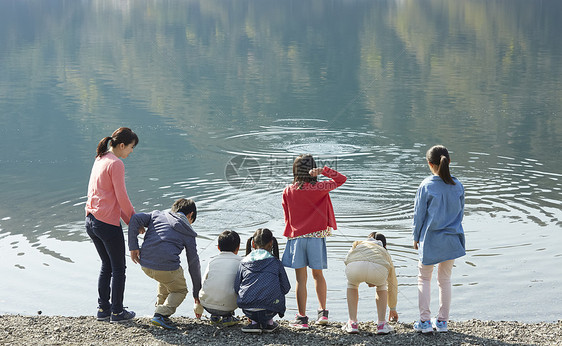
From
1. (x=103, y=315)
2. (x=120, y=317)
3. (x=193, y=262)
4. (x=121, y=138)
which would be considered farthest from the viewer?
(x=103, y=315)

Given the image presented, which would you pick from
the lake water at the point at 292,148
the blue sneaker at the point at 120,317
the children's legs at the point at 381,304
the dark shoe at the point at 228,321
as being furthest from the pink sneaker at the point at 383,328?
the blue sneaker at the point at 120,317

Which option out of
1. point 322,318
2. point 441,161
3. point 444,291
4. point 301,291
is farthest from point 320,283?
point 441,161

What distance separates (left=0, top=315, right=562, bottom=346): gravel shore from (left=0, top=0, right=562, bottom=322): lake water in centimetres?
167

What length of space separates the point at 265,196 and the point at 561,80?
105 feet

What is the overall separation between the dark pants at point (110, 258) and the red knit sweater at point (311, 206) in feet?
5.67

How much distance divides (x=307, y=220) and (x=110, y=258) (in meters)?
2.05

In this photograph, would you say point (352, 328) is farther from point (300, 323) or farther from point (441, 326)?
point (441, 326)

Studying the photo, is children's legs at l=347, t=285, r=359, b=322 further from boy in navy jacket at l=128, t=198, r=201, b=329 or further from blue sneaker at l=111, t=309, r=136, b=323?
blue sneaker at l=111, t=309, r=136, b=323

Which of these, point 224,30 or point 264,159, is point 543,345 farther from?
point 224,30

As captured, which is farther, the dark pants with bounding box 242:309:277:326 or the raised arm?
the raised arm

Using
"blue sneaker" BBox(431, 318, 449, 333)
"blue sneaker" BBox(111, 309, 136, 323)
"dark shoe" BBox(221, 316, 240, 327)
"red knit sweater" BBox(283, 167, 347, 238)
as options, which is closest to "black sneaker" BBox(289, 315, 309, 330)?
"dark shoe" BBox(221, 316, 240, 327)

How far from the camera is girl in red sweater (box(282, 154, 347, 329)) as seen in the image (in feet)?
23.5

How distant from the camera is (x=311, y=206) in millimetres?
7211

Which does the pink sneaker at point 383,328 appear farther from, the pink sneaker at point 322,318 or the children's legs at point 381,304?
the pink sneaker at point 322,318
